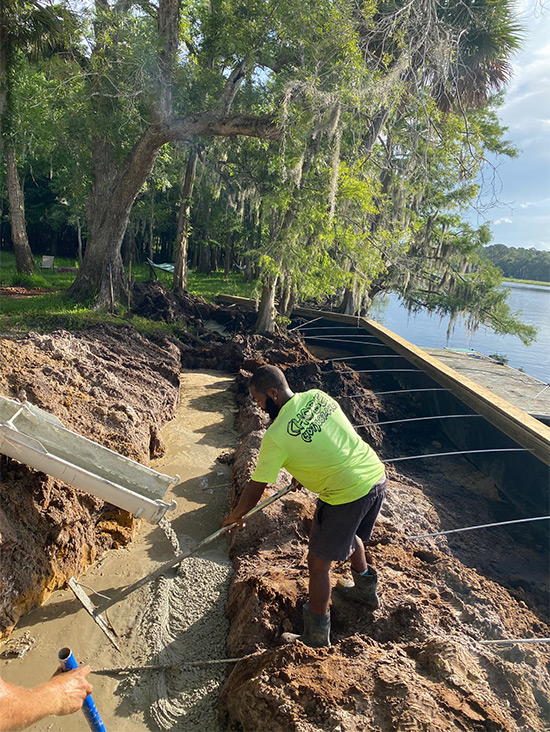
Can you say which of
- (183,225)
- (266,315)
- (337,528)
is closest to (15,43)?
(183,225)

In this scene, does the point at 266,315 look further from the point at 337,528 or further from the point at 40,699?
the point at 40,699

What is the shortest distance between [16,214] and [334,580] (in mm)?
15448

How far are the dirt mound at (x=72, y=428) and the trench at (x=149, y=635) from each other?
183 mm

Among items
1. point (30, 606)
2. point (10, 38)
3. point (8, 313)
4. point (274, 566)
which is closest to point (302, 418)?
point (274, 566)

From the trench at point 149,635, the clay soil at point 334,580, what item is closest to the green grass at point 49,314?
the clay soil at point 334,580

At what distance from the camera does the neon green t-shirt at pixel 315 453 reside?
2.84 meters

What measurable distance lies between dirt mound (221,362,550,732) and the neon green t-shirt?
838 millimetres

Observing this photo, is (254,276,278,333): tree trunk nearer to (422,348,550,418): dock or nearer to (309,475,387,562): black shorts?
(422,348,550,418): dock

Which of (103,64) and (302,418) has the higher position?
(103,64)

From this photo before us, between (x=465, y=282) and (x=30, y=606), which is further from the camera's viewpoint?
(x=465, y=282)

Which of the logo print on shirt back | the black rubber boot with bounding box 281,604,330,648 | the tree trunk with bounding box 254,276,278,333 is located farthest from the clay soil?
the tree trunk with bounding box 254,276,278,333

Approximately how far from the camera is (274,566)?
364cm

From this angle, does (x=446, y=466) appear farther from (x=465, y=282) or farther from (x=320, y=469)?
(x=465, y=282)

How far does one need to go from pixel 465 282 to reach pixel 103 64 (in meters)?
12.4
